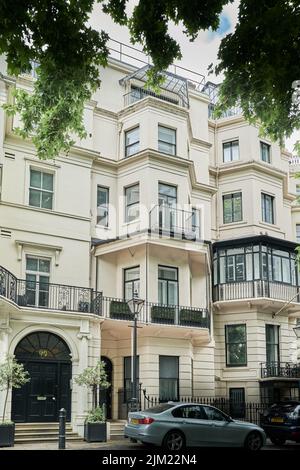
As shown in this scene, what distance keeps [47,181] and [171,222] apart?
5.87m

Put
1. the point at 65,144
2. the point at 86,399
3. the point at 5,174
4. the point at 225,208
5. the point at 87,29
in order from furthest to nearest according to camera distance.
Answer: the point at 225,208 < the point at 5,174 < the point at 86,399 < the point at 65,144 < the point at 87,29

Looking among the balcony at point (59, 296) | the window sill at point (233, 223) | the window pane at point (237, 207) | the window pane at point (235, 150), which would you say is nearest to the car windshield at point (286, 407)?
the balcony at point (59, 296)

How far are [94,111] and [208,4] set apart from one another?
18594 millimetres

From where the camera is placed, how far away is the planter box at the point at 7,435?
18188 millimetres

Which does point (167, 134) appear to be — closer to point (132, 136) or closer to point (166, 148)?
point (166, 148)

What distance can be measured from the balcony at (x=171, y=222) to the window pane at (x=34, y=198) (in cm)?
491

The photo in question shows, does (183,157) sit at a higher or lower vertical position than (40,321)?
higher

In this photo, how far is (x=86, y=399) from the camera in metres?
21.9

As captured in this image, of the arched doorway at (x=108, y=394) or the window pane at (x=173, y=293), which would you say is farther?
the window pane at (x=173, y=293)

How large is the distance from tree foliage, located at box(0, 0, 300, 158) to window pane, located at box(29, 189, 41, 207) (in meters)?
12.9

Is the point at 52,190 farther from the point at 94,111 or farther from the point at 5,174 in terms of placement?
the point at 94,111

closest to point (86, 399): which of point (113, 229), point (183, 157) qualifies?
point (113, 229)

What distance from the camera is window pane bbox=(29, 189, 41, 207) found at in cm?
2492

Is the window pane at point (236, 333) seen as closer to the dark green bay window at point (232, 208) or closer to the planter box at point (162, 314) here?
the planter box at point (162, 314)
